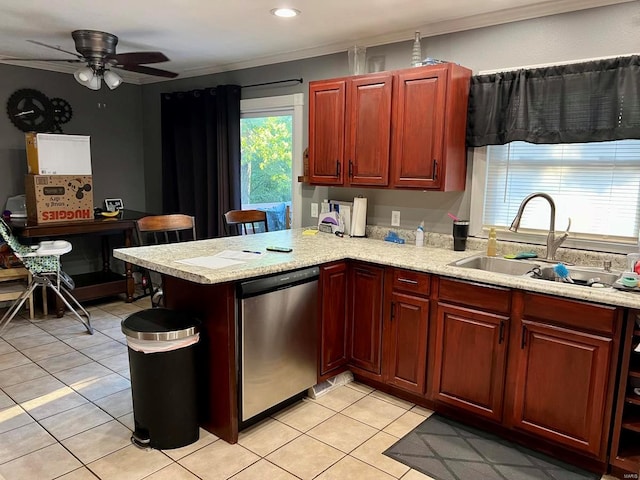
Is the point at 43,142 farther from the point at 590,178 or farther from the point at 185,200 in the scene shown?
the point at 590,178

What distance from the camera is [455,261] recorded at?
2832mm

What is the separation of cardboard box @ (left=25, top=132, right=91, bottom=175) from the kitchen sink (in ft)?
12.1

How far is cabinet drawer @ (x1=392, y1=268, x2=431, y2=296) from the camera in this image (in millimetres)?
2738

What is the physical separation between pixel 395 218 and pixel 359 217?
0.28 m

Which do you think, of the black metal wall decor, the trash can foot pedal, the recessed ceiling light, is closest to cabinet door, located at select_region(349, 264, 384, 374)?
the trash can foot pedal

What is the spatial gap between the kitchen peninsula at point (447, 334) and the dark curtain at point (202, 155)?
5.34 feet

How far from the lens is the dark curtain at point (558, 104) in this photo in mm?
2520

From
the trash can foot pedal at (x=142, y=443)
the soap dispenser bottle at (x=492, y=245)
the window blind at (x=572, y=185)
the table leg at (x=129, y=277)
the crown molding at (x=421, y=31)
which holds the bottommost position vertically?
the trash can foot pedal at (x=142, y=443)

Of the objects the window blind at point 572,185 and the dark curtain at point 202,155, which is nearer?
the window blind at point 572,185

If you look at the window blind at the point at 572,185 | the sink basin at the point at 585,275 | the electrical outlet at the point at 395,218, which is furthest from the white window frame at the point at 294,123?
the sink basin at the point at 585,275

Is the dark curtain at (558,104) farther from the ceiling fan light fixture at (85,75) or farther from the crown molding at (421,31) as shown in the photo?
the ceiling fan light fixture at (85,75)

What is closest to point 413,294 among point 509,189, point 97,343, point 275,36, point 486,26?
point 509,189

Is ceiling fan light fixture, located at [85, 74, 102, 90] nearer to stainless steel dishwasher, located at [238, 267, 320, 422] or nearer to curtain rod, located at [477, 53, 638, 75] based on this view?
stainless steel dishwasher, located at [238, 267, 320, 422]

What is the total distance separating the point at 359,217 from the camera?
3.64 metres
